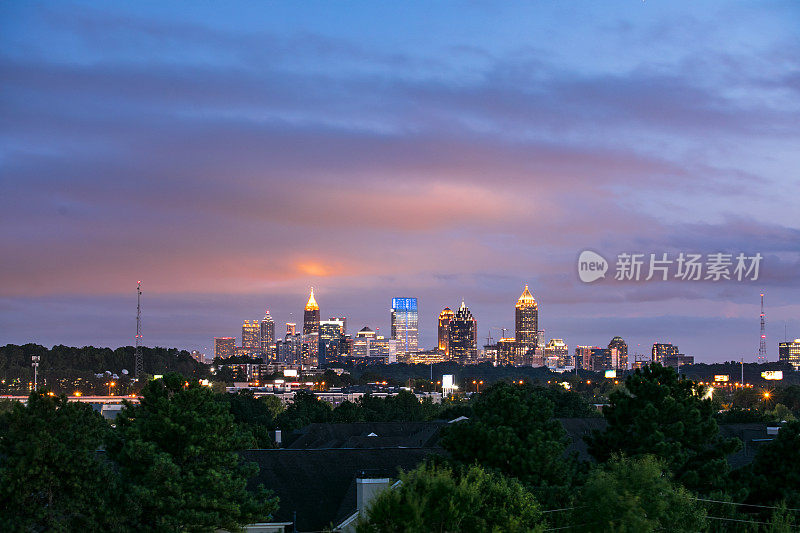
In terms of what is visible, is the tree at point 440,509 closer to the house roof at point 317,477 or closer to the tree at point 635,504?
the tree at point 635,504

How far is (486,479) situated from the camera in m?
43.2

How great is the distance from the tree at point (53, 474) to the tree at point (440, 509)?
34.3 ft

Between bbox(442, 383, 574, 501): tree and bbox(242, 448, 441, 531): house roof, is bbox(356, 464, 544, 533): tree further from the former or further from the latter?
bbox(242, 448, 441, 531): house roof

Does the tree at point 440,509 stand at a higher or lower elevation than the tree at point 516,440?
lower

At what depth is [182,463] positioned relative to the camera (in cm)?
4447

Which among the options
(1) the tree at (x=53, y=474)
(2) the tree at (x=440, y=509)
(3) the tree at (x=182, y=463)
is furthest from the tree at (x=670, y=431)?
(1) the tree at (x=53, y=474)

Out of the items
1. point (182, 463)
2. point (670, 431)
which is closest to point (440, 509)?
point (182, 463)

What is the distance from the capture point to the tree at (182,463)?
140 feet

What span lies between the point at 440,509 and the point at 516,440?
43.0 ft

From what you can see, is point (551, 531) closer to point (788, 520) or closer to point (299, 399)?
point (788, 520)

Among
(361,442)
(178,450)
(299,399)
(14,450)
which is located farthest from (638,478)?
(299,399)

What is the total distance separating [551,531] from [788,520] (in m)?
11.0

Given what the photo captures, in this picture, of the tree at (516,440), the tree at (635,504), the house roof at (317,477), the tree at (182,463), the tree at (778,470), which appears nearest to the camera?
the tree at (182,463)

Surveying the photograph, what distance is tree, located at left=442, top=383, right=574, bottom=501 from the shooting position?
51.5 meters
